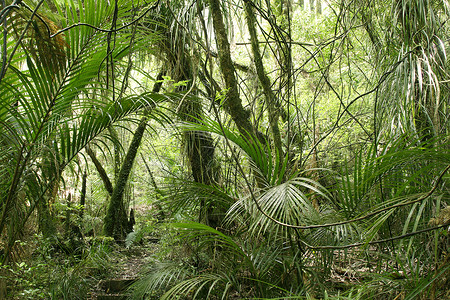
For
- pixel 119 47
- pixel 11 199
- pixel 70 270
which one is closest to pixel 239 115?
pixel 119 47

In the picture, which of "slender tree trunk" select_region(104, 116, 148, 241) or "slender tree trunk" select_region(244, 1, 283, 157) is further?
"slender tree trunk" select_region(104, 116, 148, 241)

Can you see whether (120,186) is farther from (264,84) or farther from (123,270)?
(264,84)

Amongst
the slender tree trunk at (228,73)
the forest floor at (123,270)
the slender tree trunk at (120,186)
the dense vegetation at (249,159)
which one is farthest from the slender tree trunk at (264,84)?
the slender tree trunk at (120,186)

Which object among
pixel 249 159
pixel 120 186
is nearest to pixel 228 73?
pixel 249 159

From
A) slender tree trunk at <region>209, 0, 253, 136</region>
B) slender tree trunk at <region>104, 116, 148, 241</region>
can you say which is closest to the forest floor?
slender tree trunk at <region>104, 116, 148, 241</region>

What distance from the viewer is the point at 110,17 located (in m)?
2.03

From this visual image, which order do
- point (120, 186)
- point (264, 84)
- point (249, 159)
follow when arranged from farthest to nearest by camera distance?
point (120, 186), point (264, 84), point (249, 159)

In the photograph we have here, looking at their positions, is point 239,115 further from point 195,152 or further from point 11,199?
point 11,199

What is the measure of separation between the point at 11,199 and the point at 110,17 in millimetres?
1209

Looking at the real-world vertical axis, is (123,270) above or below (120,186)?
below

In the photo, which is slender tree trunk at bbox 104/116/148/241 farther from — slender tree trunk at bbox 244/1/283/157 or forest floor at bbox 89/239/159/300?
slender tree trunk at bbox 244/1/283/157

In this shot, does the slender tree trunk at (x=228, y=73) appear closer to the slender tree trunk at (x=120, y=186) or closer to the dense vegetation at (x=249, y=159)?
the dense vegetation at (x=249, y=159)

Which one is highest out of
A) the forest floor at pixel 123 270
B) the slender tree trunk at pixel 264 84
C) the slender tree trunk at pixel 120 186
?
the slender tree trunk at pixel 264 84

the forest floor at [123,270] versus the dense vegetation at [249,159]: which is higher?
the dense vegetation at [249,159]
